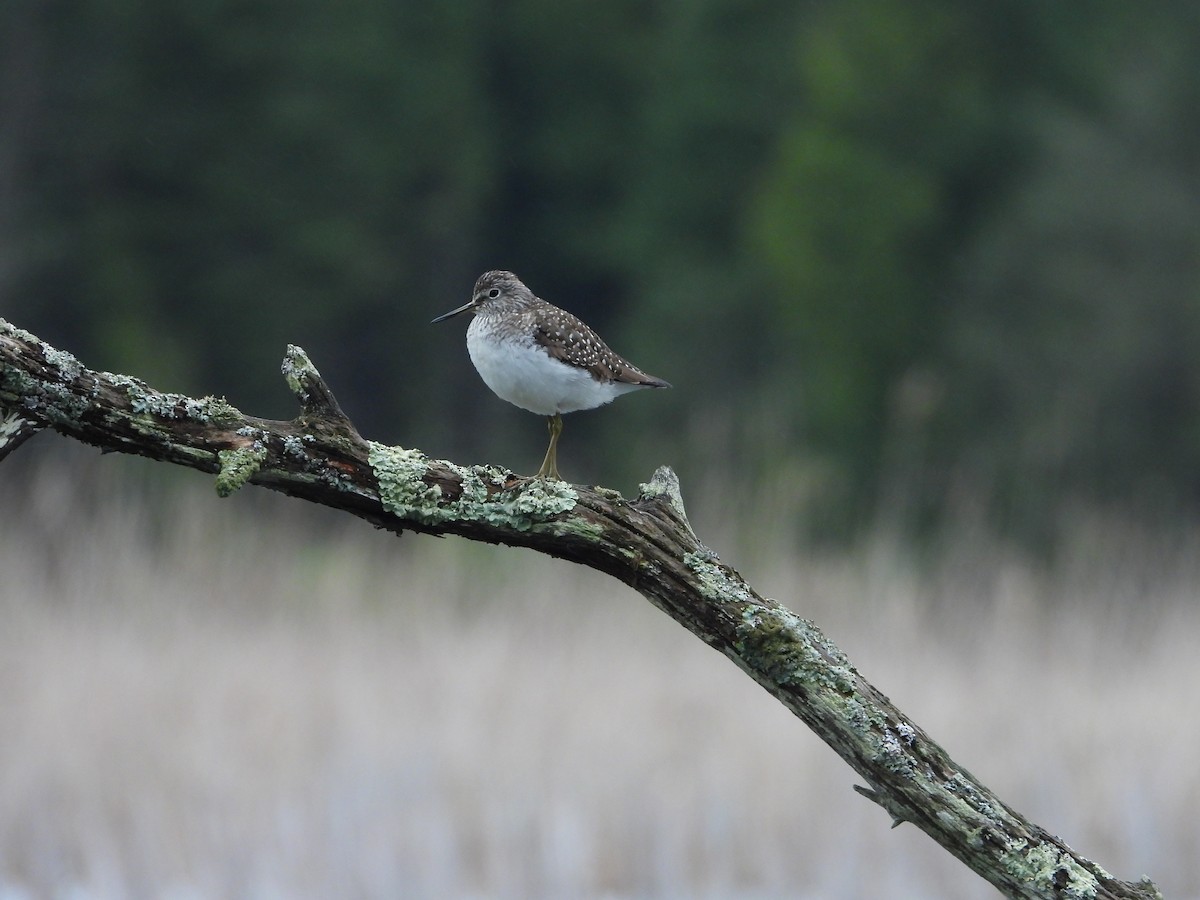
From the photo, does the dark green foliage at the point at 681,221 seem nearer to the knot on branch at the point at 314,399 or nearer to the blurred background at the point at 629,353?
the blurred background at the point at 629,353

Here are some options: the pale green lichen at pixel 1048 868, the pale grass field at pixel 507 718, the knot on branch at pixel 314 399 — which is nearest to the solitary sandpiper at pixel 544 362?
the knot on branch at pixel 314 399

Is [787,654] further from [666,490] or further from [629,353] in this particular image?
[629,353]

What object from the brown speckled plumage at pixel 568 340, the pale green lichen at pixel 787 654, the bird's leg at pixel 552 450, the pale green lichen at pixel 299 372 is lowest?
the pale green lichen at pixel 787 654

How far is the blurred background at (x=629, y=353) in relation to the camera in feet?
23.7

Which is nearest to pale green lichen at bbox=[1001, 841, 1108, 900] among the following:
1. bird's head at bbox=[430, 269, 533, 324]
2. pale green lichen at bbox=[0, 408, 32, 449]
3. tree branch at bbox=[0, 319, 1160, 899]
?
tree branch at bbox=[0, 319, 1160, 899]

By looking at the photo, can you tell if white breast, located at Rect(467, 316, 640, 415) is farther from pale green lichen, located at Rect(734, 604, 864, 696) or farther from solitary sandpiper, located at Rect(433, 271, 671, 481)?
pale green lichen, located at Rect(734, 604, 864, 696)

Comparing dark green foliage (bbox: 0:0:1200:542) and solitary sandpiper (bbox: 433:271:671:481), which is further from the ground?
dark green foliage (bbox: 0:0:1200:542)

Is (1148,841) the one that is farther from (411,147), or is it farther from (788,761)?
(411,147)

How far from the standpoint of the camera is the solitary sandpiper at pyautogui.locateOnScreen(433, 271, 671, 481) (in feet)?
13.7

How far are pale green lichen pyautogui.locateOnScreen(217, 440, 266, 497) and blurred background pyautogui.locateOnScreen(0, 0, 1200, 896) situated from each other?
15.6 feet

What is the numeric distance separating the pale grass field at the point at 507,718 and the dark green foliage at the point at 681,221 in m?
9.50

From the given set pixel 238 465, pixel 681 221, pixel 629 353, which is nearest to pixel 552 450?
pixel 238 465

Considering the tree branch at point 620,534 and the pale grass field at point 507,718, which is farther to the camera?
the pale grass field at point 507,718

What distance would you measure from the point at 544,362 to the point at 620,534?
Result: 168 cm
